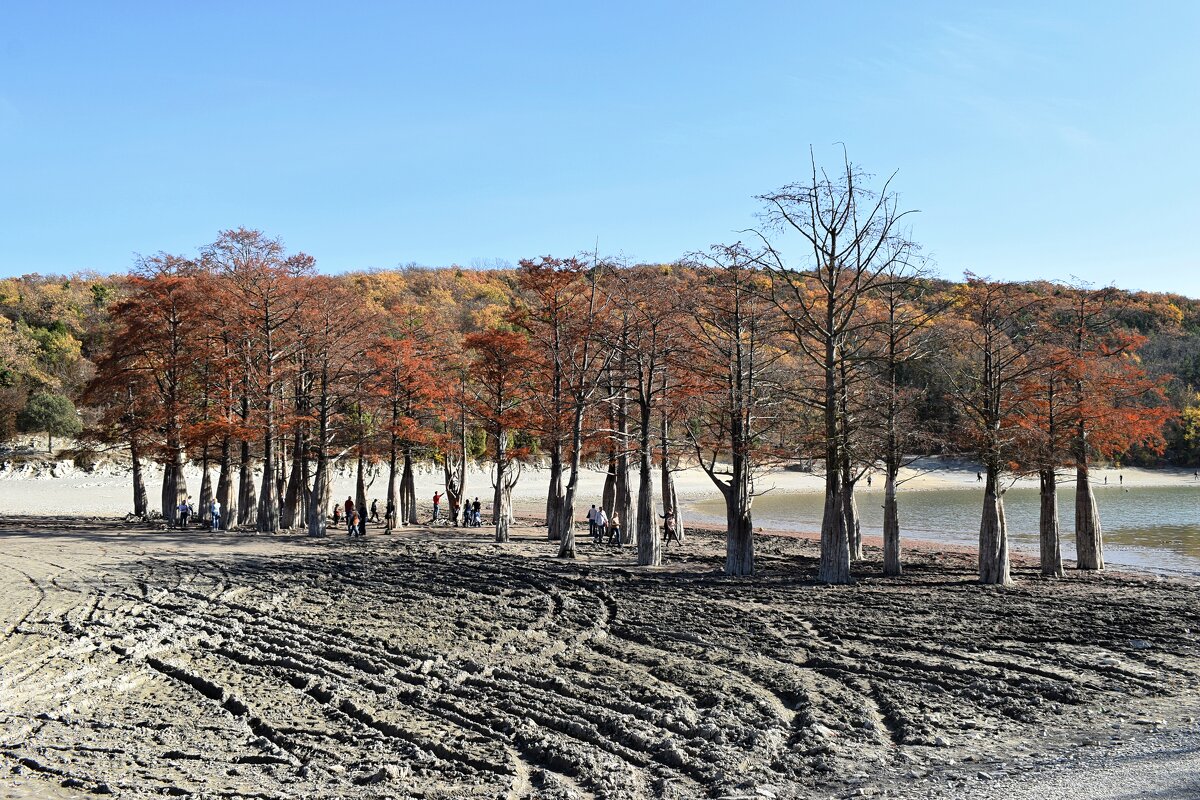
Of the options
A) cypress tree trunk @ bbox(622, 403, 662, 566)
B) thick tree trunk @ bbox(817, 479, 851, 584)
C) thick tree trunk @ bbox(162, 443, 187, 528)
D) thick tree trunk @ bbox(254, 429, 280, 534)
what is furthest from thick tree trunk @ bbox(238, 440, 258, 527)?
thick tree trunk @ bbox(817, 479, 851, 584)

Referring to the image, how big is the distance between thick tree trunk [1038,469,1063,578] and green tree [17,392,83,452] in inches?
2243

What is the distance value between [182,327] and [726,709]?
33.0 m

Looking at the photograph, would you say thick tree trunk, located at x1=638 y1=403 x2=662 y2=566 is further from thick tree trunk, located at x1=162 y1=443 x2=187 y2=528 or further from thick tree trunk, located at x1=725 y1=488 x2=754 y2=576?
thick tree trunk, located at x1=162 y1=443 x2=187 y2=528

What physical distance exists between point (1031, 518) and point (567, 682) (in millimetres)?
43639

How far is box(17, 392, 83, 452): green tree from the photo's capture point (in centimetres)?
5738

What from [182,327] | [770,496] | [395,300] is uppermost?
[395,300]

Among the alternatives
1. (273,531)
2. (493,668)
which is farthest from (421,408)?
(493,668)

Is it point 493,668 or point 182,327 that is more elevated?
point 182,327

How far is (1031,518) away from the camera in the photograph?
160ft

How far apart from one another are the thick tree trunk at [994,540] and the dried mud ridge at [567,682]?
0.89 meters

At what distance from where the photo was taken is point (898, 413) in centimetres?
2338

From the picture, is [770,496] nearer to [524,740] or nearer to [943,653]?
[943,653]

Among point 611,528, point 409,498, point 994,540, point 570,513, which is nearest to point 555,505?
point 611,528

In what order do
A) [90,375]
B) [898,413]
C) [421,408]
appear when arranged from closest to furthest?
[898,413] → [421,408] → [90,375]
